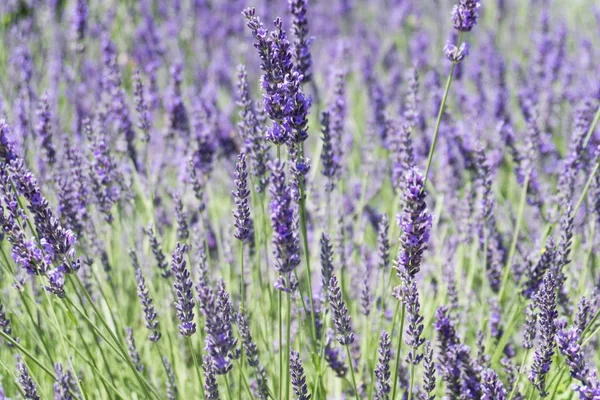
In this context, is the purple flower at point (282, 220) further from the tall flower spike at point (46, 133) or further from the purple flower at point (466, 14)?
the tall flower spike at point (46, 133)

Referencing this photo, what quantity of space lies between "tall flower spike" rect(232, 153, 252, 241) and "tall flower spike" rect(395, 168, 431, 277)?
37 cm

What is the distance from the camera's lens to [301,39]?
198cm

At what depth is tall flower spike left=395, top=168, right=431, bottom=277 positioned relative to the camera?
A: 4.44ft

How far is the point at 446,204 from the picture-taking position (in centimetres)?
310

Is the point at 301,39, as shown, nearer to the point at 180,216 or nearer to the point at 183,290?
the point at 180,216

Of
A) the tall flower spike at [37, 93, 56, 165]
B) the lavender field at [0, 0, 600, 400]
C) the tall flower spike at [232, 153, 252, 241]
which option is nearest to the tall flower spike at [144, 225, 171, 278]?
the lavender field at [0, 0, 600, 400]

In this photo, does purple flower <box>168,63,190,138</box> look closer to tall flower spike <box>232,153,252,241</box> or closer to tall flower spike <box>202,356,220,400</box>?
tall flower spike <box>232,153,252,241</box>

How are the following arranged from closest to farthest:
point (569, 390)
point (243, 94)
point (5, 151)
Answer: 1. point (5, 151)
2. point (243, 94)
3. point (569, 390)

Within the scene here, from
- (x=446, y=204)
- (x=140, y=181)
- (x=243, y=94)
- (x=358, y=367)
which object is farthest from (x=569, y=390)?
(x=140, y=181)

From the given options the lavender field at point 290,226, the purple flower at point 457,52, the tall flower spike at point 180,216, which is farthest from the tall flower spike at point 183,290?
the purple flower at point 457,52

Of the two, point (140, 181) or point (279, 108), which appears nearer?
point (279, 108)

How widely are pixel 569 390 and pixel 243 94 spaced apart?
4.43 ft

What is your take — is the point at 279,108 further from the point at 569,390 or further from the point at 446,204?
the point at 446,204

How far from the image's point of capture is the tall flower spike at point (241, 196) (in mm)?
1560
